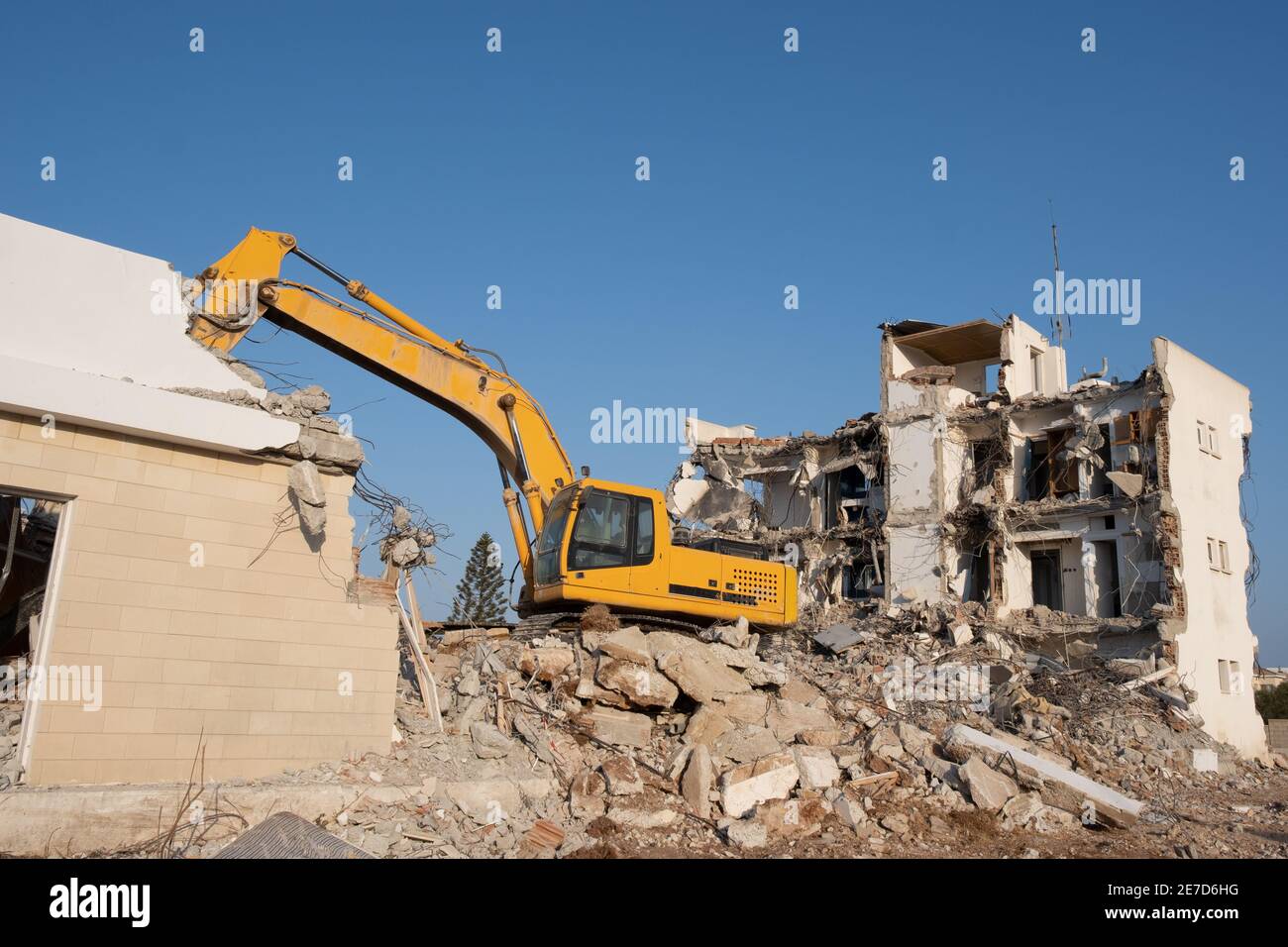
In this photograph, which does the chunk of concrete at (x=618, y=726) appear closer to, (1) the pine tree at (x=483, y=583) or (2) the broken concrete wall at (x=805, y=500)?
(2) the broken concrete wall at (x=805, y=500)

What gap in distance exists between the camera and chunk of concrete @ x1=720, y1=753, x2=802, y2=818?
34.3 feet

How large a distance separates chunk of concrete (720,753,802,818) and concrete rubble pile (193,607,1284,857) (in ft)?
A: 0.06

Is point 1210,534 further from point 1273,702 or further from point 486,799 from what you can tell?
point 1273,702

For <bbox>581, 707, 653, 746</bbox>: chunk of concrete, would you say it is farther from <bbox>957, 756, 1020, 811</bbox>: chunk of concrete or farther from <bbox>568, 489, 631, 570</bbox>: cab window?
<bbox>957, 756, 1020, 811</bbox>: chunk of concrete

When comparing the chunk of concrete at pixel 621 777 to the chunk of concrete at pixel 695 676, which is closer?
the chunk of concrete at pixel 621 777

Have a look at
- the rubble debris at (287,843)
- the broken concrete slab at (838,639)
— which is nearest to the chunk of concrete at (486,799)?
the rubble debris at (287,843)

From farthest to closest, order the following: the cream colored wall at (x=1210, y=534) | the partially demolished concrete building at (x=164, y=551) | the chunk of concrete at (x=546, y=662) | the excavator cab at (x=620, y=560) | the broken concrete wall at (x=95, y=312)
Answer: the cream colored wall at (x=1210, y=534)
the excavator cab at (x=620, y=560)
the chunk of concrete at (x=546, y=662)
the broken concrete wall at (x=95, y=312)
the partially demolished concrete building at (x=164, y=551)

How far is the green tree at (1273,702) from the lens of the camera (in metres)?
43.7

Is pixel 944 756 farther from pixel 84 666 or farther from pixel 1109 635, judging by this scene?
pixel 1109 635

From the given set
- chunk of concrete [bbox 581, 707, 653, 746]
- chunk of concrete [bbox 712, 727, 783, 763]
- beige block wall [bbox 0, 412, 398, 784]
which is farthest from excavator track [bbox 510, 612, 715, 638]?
beige block wall [bbox 0, 412, 398, 784]

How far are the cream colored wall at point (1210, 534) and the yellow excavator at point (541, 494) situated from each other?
11.4 meters
